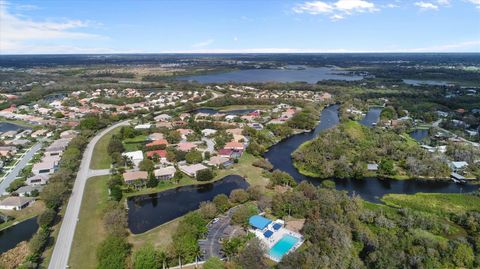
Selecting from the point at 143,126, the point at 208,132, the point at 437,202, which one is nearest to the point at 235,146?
the point at 208,132

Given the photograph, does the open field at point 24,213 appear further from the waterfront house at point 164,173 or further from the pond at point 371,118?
the pond at point 371,118

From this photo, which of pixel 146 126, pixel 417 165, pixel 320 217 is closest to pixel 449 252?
pixel 320 217

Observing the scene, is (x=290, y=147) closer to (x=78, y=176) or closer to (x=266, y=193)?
(x=266, y=193)

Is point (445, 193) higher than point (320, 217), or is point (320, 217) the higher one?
point (320, 217)

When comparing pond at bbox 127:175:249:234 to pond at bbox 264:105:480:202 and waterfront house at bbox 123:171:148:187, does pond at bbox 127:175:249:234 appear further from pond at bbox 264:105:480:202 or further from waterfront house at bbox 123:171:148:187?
pond at bbox 264:105:480:202

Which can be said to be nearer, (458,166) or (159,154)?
(458,166)

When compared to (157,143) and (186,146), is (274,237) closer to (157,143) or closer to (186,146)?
(186,146)

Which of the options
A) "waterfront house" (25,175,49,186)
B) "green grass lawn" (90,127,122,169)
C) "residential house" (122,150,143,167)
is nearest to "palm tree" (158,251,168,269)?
"residential house" (122,150,143,167)
